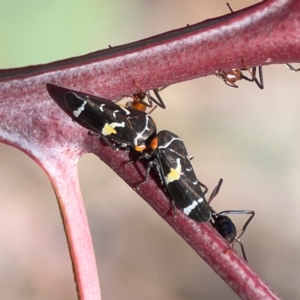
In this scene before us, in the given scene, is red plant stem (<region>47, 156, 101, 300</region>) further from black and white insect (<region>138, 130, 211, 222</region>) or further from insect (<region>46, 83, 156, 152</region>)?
black and white insect (<region>138, 130, 211, 222</region>)


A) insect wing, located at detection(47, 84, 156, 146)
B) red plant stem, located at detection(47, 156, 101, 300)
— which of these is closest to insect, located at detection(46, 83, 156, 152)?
insect wing, located at detection(47, 84, 156, 146)

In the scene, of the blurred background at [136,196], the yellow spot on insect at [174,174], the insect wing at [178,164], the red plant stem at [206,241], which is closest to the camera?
the red plant stem at [206,241]

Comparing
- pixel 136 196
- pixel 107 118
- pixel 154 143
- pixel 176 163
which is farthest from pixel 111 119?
pixel 136 196

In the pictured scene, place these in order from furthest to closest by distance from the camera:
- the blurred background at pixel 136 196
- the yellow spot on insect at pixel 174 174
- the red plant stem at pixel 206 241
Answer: the blurred background at pixel 136 196, the yellow spot on insect at pixel 174 174, the red plant stem at pixel 206 241

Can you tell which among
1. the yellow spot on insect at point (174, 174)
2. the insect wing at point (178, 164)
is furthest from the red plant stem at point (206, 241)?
the insect wing at point (178, 164)

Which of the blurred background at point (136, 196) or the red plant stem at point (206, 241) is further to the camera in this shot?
the blurred background at point (136, 196)

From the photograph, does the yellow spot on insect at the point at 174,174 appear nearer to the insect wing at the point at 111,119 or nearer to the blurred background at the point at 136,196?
the insect wing at the point at 111,119

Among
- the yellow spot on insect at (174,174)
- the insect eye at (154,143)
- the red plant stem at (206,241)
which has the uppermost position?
the insect eye at (154,143)

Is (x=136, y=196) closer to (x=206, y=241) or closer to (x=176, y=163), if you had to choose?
(x=176, y=163)
